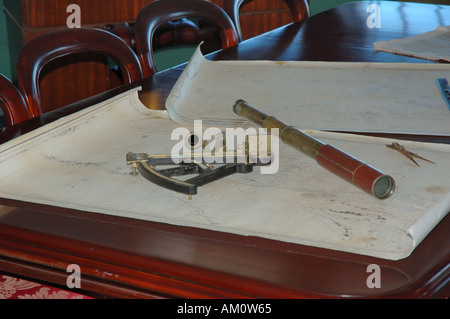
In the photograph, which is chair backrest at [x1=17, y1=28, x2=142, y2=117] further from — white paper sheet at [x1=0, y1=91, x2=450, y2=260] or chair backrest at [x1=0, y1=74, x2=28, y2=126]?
Result: white paper sheet at [x1=0, y1=91, x2=450, y2=260]

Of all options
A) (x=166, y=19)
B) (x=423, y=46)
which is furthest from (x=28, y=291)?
(x=423, y=46)

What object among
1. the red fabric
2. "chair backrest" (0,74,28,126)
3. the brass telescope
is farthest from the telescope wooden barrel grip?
"chair backrest" (0,74,28,126)

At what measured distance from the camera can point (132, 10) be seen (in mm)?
3244

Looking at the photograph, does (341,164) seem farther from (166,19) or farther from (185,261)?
(166,19)

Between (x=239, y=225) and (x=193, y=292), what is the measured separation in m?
0.11

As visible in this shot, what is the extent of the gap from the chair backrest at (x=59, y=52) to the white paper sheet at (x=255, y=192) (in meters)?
0.35

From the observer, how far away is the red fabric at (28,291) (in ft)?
3.07

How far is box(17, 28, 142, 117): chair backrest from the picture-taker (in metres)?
1.36

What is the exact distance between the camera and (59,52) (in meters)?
1.44

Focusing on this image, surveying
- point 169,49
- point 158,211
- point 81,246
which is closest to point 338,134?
point 158,211

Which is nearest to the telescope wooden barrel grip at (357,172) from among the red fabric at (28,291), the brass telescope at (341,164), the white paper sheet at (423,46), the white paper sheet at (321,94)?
the brass telescope at (341,164)

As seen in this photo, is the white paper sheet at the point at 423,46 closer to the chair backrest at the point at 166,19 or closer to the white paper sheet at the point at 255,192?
the chair backrest at the point at 166,19

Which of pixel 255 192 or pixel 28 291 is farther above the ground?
pixel 255 192

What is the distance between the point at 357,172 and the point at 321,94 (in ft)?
1.66
